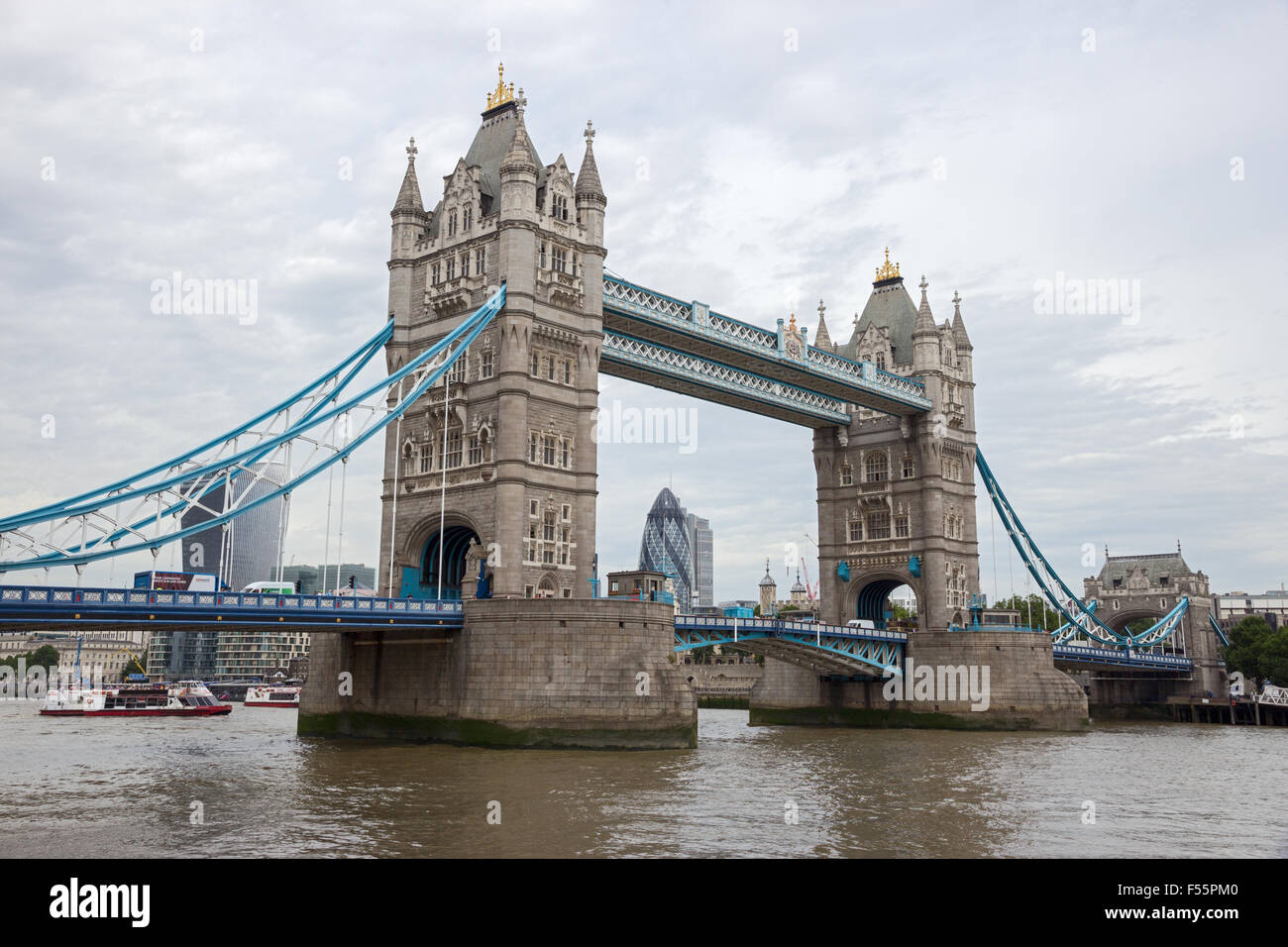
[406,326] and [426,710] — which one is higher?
[406,326]

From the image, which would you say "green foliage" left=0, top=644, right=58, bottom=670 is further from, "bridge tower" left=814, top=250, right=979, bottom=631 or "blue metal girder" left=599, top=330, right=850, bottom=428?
"blue metal girder" left=599, top=330, right=850, bottom=428

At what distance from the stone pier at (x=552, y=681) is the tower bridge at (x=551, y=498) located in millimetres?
99

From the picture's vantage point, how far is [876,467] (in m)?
74.2

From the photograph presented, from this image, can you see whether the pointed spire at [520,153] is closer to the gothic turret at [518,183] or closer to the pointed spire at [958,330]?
the gothic turret at [518,183]

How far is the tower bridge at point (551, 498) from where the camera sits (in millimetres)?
41375

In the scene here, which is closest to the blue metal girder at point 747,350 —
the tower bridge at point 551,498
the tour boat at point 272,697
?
the tower bridge at point 551,498

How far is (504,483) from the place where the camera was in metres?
46.8

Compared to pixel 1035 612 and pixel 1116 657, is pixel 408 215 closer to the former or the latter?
pixel 1116 657

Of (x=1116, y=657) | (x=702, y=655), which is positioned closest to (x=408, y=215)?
(x=1116, y=657)

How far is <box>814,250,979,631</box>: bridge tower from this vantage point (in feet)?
231
